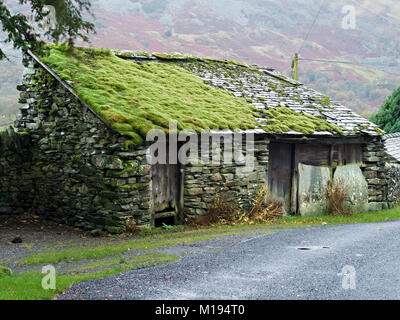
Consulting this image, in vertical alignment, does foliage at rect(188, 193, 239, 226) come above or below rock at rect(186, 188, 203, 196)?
below

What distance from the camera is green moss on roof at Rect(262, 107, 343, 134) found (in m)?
12.6

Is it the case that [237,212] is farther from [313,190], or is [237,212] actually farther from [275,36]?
[275,36]

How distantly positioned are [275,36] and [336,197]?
76.0 metres

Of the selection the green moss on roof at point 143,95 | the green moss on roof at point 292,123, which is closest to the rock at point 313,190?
the green moss on roof at point 292,123

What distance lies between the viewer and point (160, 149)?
10.6 metres

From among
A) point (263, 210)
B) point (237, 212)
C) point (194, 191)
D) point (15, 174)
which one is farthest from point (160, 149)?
point (15, 174)

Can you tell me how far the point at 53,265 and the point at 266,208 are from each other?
21.4 feet

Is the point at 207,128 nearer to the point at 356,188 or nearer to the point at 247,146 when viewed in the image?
the point at 247,146


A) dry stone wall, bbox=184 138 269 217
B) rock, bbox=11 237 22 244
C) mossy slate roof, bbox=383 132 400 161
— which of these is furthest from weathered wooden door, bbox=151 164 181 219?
mossy slate roof, bbox=383 132 400 161

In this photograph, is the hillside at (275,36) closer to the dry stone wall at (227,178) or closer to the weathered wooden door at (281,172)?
the weathered wooden door at (281,172)

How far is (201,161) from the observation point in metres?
11.2

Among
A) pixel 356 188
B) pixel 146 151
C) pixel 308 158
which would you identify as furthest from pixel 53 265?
pixel 356 188

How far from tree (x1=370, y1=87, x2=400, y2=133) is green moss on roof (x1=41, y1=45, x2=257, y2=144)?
499 inches

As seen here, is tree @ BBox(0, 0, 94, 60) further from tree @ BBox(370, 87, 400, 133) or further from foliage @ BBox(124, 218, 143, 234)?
tree @ BBox(370, 87, 400, 133)
